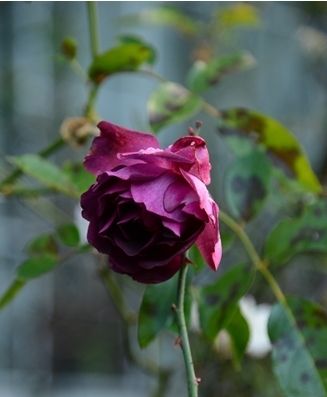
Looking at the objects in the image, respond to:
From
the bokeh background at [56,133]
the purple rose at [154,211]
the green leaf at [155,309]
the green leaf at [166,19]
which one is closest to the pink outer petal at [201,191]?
the purple rose at [154,211]

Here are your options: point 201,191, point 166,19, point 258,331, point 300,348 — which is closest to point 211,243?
point 201,191

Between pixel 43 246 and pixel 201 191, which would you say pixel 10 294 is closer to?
pixel 43 246

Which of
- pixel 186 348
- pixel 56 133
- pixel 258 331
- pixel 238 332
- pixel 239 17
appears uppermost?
pixel 186 348

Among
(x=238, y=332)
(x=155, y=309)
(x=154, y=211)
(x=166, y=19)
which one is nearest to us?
(x=154, y=211)

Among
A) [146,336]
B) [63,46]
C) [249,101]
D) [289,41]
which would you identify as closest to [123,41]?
[63,46]

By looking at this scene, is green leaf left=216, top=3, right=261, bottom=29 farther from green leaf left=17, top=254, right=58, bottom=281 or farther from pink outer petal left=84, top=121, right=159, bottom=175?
pink outer petal left=84, top=121, right=159, bottom=175

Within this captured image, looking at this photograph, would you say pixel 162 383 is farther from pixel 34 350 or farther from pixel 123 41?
pixel 34 350

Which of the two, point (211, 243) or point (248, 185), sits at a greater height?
point (211, 243)

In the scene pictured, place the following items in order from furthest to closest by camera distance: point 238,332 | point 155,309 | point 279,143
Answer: point 279,143
point 238,332
point 155,309
